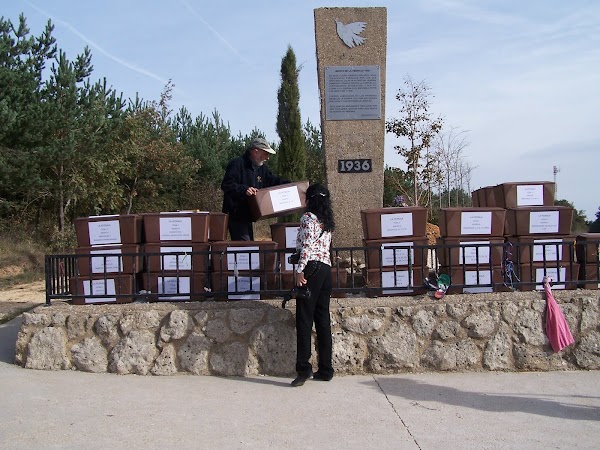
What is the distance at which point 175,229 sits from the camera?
6316mm

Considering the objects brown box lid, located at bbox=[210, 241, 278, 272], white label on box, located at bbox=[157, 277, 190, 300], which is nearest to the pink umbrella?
brown box lid, located at bbox=[210, 241, 278, 272]

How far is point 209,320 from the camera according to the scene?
5.91 m

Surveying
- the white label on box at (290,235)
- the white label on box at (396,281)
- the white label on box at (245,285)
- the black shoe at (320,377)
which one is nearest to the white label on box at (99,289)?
the white label on box at (245,285)

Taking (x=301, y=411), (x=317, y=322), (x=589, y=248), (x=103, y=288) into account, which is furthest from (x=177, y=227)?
(x=589, y=248)

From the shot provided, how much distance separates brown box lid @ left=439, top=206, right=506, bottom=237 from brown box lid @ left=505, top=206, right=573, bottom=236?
189 mm

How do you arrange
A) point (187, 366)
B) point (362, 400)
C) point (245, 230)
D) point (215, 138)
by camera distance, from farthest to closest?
point (215, 138)
point (245, 230)
point (187, 366)
point (362, 400)

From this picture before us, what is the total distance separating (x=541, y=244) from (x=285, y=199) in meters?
2.55

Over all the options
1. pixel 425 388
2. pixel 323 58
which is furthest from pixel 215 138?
pixel 425 388

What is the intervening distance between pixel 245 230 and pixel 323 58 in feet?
8.00

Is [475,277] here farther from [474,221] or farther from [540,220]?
[540,220]

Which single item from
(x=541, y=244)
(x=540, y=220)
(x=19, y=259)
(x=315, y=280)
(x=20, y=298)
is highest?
(x=540, y=220)

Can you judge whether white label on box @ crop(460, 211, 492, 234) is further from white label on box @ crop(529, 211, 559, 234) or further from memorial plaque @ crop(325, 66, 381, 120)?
memorial plaque @ crop(325, 66, 381, 120)

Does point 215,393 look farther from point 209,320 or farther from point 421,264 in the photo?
point 421,264

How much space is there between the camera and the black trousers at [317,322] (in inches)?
217
